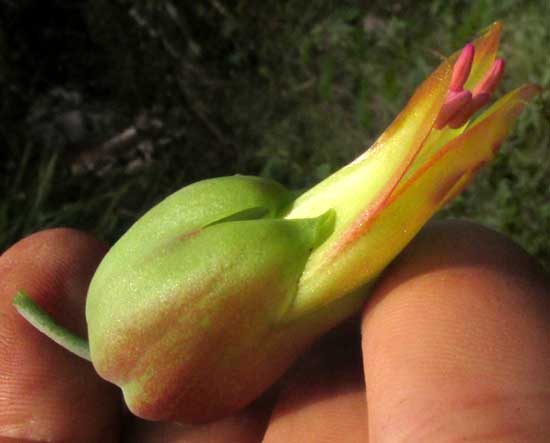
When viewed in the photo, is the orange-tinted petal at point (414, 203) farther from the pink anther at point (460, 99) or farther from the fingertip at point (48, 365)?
the fingertip at point (48, 365)

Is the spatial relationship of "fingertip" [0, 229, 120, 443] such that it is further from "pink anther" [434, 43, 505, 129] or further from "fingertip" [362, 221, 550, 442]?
"pink anther" [434, 43, 505, 129]

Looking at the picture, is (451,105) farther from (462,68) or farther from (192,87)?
(192,87)

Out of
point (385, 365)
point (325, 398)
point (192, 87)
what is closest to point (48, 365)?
point (325, 398)

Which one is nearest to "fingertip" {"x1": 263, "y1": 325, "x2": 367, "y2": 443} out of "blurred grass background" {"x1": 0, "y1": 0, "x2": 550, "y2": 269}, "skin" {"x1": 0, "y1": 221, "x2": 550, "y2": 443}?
"skin" {"x1": 0, "y1": 221, "x2": 550, "y2": 443}

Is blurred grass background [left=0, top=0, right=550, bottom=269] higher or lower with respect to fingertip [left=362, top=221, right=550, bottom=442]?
lower

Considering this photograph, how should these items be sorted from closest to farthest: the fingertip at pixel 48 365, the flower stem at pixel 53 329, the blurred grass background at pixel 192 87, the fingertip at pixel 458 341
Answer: the fingertip at pixel 458 341, the flower stem at pixel 53 329, the fingertip at pixel 48 365, the blurred grass background at pixel 192 87

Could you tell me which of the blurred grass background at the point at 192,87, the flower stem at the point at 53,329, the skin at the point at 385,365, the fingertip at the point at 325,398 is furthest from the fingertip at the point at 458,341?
the blurred grass background at the point at 192,87
